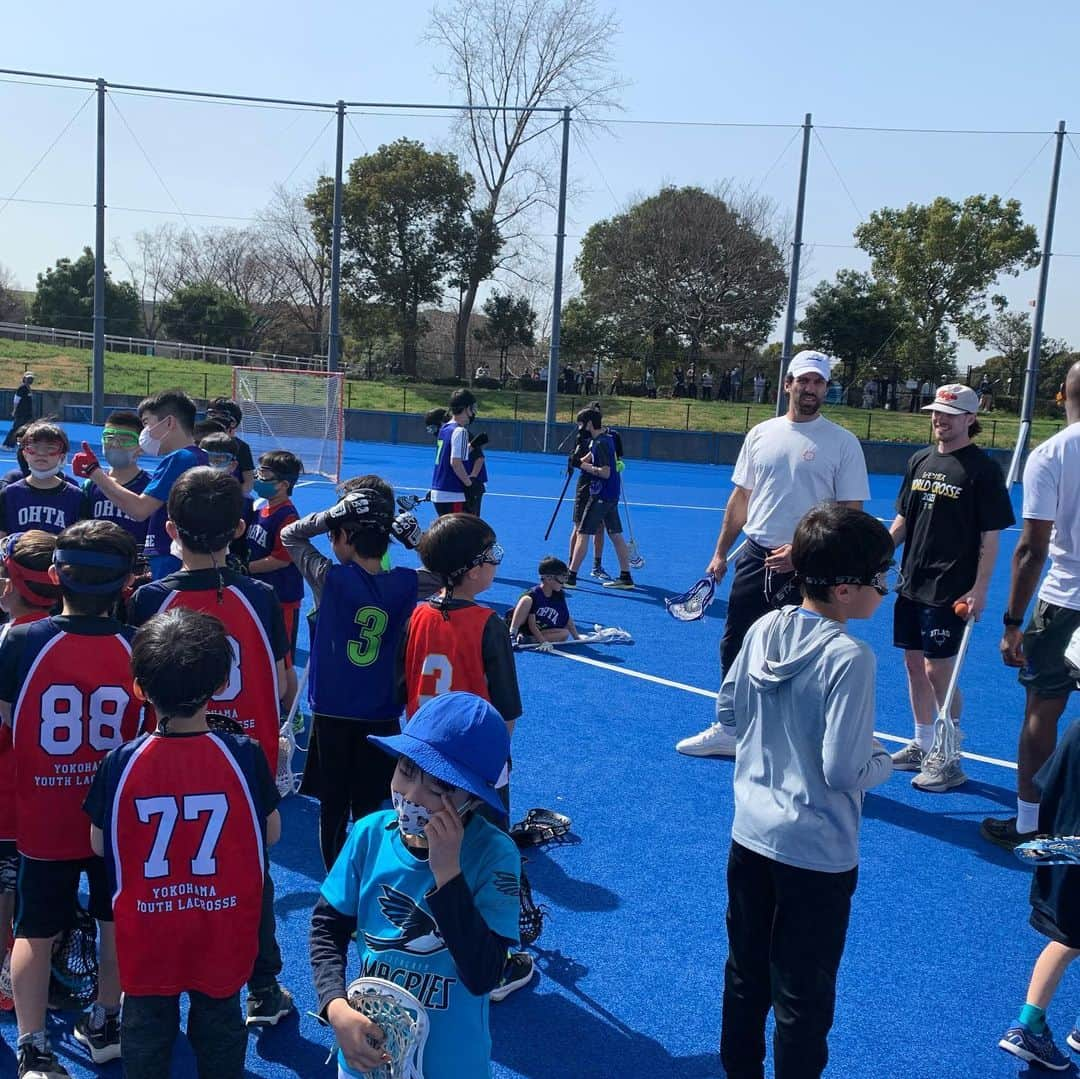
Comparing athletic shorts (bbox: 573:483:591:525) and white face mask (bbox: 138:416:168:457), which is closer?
white face mask (bbox: 138:416:168:457)

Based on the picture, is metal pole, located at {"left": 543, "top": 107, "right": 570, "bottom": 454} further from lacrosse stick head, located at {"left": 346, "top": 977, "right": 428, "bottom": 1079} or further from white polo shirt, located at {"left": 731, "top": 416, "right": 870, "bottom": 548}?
lacrosse stick head, located at {"left": 346, "top": 977, "right": 428, "bottom": 1079}

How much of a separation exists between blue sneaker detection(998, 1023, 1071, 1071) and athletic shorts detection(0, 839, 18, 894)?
3.50 m

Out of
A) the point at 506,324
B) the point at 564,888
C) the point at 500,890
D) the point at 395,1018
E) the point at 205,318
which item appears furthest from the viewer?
the point at 205,318

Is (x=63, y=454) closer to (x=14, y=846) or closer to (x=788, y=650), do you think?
(x=14, y=846)

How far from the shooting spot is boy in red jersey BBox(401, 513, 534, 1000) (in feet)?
11.8

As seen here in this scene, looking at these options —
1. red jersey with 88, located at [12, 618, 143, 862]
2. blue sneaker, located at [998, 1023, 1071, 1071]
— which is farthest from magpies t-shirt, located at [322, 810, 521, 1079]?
blue sneaker, located at [998, 1023, 1071, 1071]

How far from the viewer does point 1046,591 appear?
16.1ft

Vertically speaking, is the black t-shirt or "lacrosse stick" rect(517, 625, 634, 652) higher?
the black t-shirt

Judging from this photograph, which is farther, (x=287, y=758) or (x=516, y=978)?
(x=287, y=758)

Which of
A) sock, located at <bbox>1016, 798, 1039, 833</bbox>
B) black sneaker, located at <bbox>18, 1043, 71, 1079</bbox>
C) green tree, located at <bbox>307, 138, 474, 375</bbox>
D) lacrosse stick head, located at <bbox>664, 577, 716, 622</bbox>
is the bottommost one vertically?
black sneaker, located at <bbox>18, 1043, 71, 1079</bbox>

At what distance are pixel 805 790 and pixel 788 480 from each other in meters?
3.15

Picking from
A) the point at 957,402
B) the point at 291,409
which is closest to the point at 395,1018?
the point at 957,402

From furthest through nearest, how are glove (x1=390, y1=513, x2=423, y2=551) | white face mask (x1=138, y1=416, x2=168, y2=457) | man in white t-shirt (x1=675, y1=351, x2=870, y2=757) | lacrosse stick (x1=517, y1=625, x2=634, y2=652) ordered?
lacrosse stick (x1=517, y1=625, x2=634, y2=652) → man in white t-shirt (x1=675, y1=351, x2=870, y2=757) → white face mask (x1=138, y1=416, x2=168, y2=457) → glove (x1=390, y1=513, x2=423, y2=551)

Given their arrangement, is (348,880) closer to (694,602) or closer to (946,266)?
(694,602)
